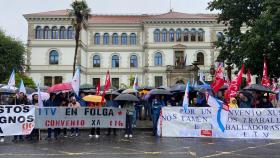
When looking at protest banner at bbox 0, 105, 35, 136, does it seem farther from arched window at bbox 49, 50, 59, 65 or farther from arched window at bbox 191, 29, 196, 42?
arched window at bbox 191, 29, 196, 42

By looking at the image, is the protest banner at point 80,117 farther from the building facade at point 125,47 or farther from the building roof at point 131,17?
the building roof at point 131,17

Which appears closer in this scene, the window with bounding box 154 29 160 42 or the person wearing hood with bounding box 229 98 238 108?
the person wearing hood with bounding box 229 98 238 108

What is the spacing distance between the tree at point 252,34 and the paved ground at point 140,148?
1425 cm

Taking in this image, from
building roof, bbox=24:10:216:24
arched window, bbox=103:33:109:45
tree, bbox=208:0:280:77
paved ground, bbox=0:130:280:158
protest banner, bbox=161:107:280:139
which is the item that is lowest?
paved ground, bbox=0:130:280:158

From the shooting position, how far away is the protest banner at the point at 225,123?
17.1m

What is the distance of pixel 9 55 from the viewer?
54188mm

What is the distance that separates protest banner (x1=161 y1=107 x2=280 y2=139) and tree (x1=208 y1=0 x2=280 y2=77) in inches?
479

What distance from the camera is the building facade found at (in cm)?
6612

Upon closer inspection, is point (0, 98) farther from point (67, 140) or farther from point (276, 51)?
point (276, 51)

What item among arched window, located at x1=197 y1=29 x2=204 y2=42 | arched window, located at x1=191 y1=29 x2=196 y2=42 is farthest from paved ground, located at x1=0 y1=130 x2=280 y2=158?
arched window, located at x1=197 y1=29 x2=204 y2=42

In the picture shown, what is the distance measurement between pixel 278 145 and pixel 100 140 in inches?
229

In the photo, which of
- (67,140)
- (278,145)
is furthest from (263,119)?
(67,140)

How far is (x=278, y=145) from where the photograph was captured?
49.1 ft

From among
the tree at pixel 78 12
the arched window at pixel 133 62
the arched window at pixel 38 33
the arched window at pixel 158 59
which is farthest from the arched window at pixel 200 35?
the arched window at pixel 38 33
